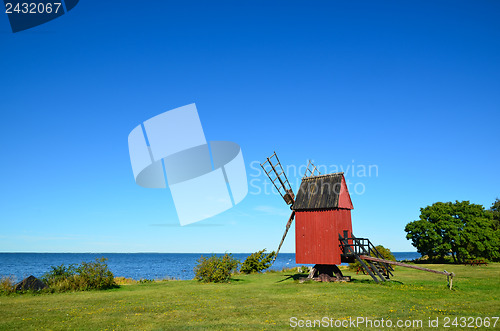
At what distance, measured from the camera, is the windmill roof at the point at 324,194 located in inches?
1091

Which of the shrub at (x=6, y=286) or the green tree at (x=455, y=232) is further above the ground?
the green tree at (x=455, y=232)

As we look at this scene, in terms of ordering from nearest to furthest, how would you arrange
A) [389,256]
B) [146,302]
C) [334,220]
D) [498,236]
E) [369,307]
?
[369,307] → [146,302] → [334,220] → [389,256] → [498,236]

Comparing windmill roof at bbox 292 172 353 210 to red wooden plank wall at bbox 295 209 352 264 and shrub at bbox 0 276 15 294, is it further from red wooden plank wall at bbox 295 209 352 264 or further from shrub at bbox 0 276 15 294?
shrub at bbox 0 276 15 294

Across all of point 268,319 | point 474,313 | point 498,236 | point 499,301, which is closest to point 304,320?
point 268,319

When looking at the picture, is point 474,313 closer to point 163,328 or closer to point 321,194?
point 163,328

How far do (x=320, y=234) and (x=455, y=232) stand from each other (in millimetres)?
30107

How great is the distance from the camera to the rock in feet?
75.2

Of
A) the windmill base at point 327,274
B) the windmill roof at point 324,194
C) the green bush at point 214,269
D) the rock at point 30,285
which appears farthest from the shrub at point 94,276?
the windmill roof at point 324,194

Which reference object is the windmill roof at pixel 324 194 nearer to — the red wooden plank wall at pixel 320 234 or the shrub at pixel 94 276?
the red wooden plank wall at pixel 320 234

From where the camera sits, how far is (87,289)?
25.1 m

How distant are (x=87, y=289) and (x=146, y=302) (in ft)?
→ 28.5

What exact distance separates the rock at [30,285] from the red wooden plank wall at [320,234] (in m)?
18.4

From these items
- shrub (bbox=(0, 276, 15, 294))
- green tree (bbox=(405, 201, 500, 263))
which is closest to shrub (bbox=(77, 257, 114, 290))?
shrub (bbox=(0, 276, 15, 294))

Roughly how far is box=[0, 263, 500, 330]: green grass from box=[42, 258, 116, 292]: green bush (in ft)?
5.65
